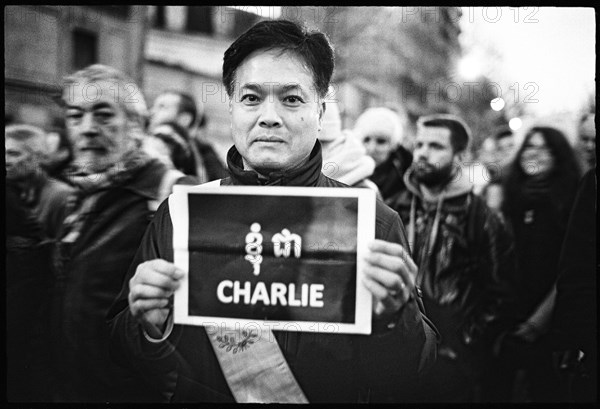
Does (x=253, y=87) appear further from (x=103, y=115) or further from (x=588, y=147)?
(x=588, y=147)

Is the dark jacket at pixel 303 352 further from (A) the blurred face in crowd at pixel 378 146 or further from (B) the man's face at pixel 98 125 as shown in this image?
(B) the man's face at pixel 98 125

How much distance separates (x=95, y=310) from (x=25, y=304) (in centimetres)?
38

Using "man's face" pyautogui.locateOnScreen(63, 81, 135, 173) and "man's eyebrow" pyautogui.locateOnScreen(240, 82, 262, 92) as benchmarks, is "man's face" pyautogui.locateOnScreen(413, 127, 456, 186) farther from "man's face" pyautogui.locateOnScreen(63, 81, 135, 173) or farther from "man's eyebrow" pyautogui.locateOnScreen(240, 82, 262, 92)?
"man's face" pyautogui.locateOnScreen(63, 81, 135, 173)

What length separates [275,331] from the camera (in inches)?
126

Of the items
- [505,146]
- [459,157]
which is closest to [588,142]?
[505,146]

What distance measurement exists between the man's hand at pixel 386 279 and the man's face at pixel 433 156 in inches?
16.2

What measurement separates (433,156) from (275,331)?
1.16 metres

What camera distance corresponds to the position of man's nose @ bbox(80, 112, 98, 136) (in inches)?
128

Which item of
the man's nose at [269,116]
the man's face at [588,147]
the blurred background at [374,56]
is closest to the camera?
the man's nose at [269,116]

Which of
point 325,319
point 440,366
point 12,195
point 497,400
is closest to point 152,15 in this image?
point 12,195

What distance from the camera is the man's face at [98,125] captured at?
324cm

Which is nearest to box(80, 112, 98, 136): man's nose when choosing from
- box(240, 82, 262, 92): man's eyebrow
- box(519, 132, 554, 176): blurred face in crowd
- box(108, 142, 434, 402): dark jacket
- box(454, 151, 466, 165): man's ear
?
box(108, 142, 434, 402): dark jacket

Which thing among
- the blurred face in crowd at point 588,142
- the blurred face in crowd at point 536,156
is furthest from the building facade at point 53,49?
the blurred face in crowd at point 588,142

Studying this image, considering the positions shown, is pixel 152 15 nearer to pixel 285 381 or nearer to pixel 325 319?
pixel 325 319
